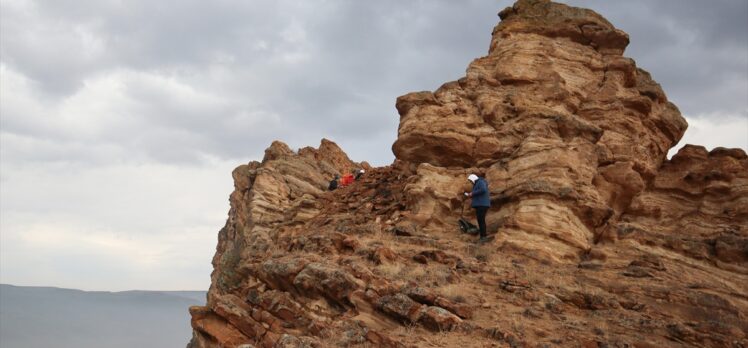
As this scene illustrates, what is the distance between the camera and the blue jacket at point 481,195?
50.2 ft

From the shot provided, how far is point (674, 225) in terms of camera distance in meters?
17.2

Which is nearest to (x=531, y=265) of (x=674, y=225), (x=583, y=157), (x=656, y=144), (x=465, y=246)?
(x=465, y=246)

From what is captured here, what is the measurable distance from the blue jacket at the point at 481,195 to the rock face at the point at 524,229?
0.77 m

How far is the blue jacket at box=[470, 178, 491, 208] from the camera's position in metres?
15.3

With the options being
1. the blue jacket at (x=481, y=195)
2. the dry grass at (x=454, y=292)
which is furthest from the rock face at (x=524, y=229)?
the blue jacket at (x=481, y=195)

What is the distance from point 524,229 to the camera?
1452 cm

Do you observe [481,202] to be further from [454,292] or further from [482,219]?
[454,292]

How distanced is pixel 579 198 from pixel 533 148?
227 centimetres

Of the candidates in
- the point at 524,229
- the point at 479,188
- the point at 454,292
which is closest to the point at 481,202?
the point at 479,188

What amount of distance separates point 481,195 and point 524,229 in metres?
1.54

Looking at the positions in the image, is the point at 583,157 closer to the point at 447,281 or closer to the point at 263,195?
the point at 447,281

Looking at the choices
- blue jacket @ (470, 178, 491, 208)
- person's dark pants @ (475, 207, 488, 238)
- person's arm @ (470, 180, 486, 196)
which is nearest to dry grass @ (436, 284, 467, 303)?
person's dark pants @ (475, 207, 488, 238)

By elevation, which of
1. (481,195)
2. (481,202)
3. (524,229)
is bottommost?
(524,229)

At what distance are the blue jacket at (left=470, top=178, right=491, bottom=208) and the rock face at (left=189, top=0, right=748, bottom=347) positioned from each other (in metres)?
0.77
